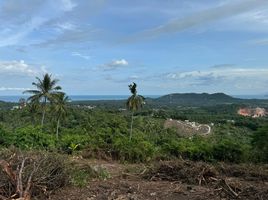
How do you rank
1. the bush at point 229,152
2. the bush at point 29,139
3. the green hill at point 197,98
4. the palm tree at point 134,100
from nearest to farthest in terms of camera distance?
1. the bush at point 29,139
2. the bush at point 229,152
3. the palm tree at point 134,100
4. the green hill at point 197,98

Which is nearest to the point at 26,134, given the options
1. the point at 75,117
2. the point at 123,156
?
the point at 123,156

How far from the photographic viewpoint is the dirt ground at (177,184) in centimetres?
604

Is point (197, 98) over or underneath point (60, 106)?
over

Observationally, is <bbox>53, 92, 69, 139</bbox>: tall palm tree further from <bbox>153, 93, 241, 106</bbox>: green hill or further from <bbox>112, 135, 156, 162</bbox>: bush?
<bbox>153, 93, 241, 106</bbox>: green hill

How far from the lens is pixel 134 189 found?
6.55 m

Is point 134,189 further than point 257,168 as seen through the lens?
No

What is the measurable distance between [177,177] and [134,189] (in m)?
1.22

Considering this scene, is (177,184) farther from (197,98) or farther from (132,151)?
(197,98)

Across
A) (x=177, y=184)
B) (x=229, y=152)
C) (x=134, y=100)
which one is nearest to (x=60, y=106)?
(x=134, y=100)

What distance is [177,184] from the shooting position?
707 centimetres

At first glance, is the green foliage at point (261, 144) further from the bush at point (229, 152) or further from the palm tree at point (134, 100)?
the palm tree at point (134, 100)

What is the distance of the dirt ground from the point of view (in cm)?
604

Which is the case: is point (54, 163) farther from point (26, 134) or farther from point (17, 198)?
point (26, 134)

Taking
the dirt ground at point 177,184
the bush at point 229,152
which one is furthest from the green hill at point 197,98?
the dirt ground at point 177,184
